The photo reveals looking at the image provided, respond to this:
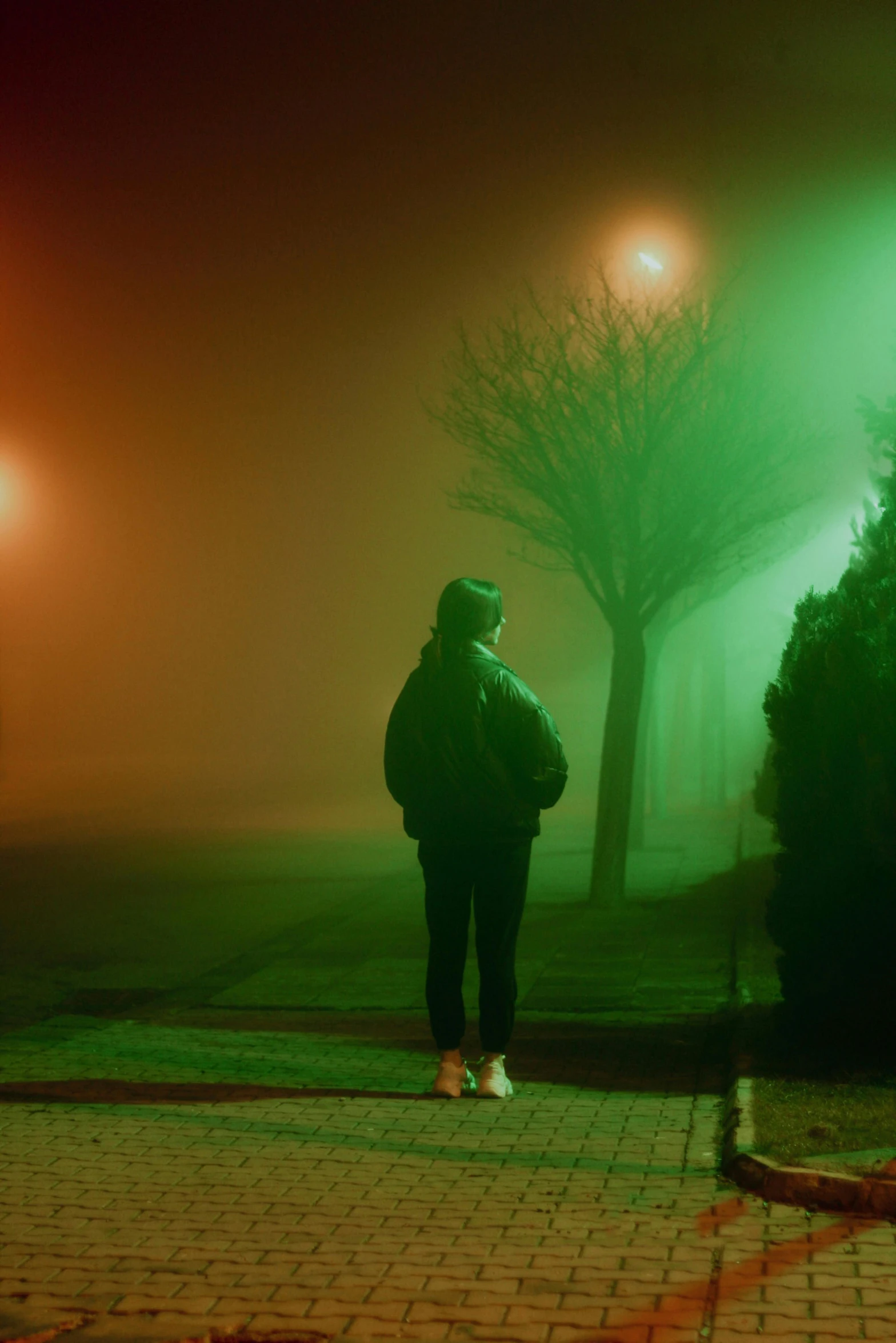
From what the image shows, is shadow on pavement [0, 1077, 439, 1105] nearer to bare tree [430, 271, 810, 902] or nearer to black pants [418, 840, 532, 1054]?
black pants [418, 840, 532, 1054]

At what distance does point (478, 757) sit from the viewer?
5461mm

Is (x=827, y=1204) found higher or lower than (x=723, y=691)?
lower

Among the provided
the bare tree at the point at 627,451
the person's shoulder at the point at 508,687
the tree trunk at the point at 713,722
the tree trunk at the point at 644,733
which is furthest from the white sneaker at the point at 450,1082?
the tree trunk at the point at 713,722

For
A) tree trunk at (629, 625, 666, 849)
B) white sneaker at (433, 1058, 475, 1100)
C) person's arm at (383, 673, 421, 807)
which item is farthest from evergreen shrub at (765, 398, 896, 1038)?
tree trunk at (629, 625, 666, 849)

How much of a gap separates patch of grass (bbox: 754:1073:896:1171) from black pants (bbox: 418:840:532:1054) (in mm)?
993

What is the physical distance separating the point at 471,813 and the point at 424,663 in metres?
0.61

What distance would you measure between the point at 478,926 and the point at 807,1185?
1.73 m

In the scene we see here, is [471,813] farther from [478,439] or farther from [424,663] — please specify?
[478,439]

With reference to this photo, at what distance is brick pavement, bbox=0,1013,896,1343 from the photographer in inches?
139

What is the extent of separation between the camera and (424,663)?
5.64m

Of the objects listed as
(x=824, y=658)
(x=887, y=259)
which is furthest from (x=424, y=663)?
(x=887, y=259)

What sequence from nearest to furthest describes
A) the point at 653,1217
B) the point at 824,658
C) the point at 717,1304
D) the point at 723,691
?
the point at 717,1304 < the point at 653,1217 < the point at 824,658 < the point at 723,691

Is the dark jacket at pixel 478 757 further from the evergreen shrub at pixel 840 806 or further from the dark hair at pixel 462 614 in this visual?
the evergreen shrub at pixel 840 806

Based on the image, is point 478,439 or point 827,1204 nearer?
point 827,1204
